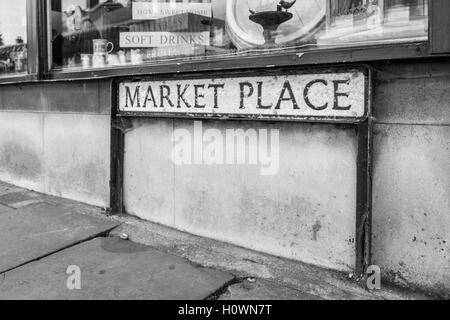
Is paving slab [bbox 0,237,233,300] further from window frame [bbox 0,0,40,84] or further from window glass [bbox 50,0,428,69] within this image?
window frame [bbox 0,0,40,84]

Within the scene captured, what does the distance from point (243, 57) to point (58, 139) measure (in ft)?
8.30

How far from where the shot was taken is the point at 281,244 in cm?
306

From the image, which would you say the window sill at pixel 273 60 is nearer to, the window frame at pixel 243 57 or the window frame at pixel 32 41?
the window frame at pixel 243 57

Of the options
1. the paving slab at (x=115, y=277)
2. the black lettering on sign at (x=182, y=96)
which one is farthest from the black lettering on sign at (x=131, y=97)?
the paving slab at (x=115, y=277)

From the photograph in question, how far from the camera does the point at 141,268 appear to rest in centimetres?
285

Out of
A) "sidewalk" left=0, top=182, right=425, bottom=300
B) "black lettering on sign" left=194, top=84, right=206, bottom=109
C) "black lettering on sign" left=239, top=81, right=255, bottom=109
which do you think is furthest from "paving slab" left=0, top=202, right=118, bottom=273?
"black lettering on sign" left=239, top=81, right=255, bottom=109

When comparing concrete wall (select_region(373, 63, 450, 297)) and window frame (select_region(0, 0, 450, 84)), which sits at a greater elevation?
window frame (select_region(0, 0, 450, 84))

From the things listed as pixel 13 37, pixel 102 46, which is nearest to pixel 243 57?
pixel 102 46

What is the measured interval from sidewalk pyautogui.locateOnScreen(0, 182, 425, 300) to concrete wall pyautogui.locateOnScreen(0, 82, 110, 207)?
2.13 feet

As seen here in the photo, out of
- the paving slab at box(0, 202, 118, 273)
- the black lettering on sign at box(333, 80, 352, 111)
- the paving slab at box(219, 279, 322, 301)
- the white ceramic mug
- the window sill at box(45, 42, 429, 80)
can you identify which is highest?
the white ceramic mug

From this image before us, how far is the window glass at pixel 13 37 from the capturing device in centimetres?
522

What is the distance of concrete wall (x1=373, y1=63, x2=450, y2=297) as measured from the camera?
240 centimetres

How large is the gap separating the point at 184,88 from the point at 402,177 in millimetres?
1779

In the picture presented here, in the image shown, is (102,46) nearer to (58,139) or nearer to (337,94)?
(58,139)
